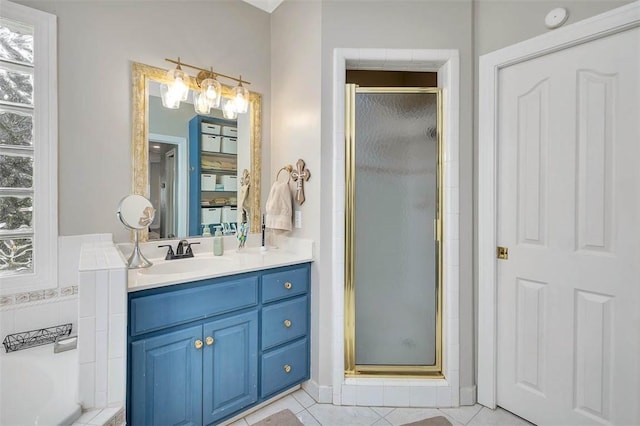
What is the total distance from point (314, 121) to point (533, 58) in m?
1.27

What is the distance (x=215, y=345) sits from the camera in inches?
61.2

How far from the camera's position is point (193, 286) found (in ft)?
4.84

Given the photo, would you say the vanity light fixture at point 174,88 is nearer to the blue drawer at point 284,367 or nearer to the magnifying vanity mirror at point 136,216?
the magnifying vanity mirror at point 136,216

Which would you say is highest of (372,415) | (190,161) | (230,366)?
(190,161)

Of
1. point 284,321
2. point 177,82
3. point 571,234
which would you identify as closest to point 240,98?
point 177,82

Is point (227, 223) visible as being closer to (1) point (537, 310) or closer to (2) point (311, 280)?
(2) point (311, 280)

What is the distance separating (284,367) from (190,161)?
147cm

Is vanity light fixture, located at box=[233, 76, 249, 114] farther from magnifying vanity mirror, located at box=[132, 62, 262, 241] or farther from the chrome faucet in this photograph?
the chrome faucet

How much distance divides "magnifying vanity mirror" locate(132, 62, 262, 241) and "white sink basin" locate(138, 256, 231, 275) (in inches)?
8.0

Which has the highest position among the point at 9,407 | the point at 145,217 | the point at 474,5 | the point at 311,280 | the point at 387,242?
the point at 474,5

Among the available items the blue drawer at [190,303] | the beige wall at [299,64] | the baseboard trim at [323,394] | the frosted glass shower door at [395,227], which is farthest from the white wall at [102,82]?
the baseboard trim at [323,394]

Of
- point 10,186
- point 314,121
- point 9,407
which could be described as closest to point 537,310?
point 314,121

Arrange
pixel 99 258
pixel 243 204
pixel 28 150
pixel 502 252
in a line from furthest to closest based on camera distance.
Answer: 1. pixel 243 204
2. pixel 502 252
3. pixel 28 150
4. pixel 99 258

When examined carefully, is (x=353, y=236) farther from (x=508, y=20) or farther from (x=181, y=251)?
(x=508, y=20)
